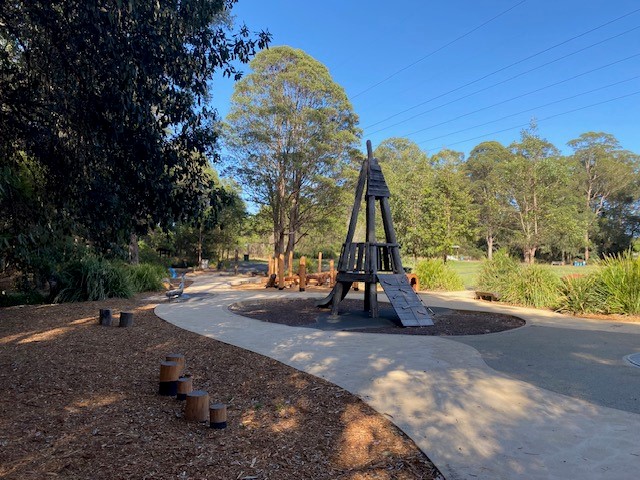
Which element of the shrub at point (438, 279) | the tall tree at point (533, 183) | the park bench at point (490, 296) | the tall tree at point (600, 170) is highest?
the tall tree at point (600, 170)

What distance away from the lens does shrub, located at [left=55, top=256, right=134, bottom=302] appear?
36.6 feet

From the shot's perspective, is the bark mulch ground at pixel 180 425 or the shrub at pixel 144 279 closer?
the bark mulch ground at pixel 180 425

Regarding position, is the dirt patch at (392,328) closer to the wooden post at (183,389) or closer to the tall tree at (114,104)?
the wooden post at (183,389)

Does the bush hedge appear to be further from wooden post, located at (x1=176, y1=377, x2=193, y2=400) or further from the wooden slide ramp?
wooden post, located at (x1=176, y1=377, x2=193, y2=400)

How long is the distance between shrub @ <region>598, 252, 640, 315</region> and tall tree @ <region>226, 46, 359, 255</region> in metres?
13.8

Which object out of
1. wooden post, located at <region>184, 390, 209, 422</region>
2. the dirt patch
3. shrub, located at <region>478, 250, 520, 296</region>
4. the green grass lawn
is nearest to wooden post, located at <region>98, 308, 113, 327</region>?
the dirt patch

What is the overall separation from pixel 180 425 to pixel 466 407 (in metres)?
2.50

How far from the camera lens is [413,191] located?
20.5 meters

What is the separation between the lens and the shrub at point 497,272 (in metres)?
13.1

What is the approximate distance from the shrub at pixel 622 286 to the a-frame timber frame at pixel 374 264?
14.0 ft

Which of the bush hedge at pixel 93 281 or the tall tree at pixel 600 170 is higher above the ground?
the tall tree at pixel 600 170

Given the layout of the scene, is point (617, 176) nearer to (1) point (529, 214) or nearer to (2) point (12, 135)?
(1) point (529, 214)

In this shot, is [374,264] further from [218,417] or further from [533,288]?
[218,417]

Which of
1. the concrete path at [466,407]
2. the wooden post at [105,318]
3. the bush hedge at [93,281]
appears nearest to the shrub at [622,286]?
the concrete path at [466,407]
